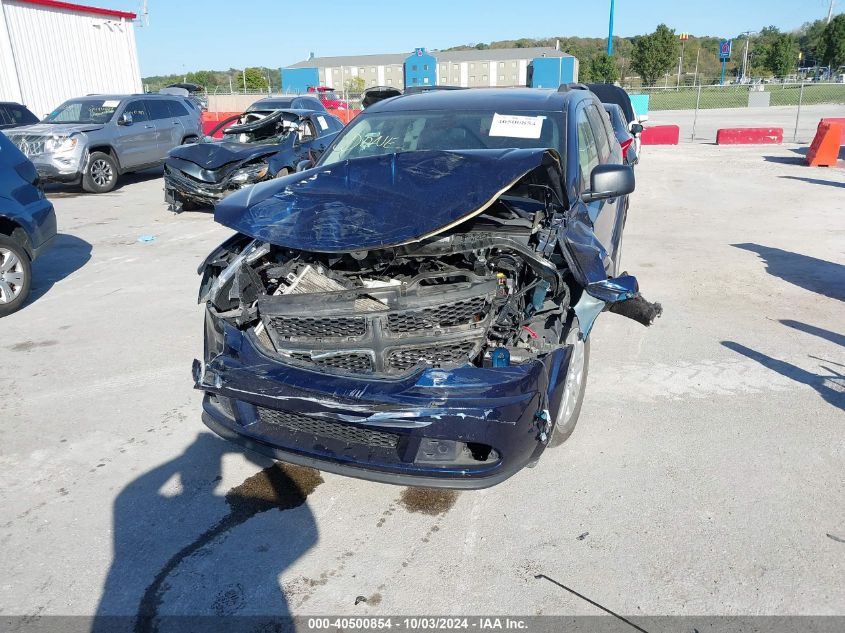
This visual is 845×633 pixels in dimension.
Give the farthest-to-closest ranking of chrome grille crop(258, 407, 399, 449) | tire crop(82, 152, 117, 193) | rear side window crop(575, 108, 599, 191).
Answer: tire crop(82, 152, 117, 193) → rear side window crop(575, 108, 599, 191) → chrome grille crop(258, 407, 399, 449)

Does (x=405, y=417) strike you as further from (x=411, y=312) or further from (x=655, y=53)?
(x=655, y=53)

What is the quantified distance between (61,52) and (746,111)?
31708 mm

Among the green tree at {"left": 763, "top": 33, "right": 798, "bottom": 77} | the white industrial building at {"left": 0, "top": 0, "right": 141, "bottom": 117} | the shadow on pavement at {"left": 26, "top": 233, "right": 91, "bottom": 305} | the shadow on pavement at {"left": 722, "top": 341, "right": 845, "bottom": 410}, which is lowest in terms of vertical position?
the shadow on pavement at {"left": 722, "top": 341, "right": 845, "bottom": 410}

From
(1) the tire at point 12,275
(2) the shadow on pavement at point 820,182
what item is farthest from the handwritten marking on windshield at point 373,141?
(2) the shadow on pavement at point 820,182

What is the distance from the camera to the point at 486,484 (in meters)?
2.75

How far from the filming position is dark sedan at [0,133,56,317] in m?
5.89

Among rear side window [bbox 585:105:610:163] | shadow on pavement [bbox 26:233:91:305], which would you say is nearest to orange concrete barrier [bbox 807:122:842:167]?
rear side window [bbox 585:105:610:163]

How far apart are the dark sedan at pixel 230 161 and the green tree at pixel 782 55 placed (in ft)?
215

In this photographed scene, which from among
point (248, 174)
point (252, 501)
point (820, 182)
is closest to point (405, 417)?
point (252, 501)

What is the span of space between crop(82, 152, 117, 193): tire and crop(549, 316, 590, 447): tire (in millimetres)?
11444

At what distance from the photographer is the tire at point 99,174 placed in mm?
12242

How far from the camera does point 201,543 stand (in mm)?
2902

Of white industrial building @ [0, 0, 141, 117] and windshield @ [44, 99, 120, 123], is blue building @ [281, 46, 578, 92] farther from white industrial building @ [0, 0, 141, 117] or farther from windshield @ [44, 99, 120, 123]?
windshield @ [44, 99, 120, 123]

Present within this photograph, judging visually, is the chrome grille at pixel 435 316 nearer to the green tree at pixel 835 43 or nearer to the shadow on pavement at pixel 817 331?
the shadow on pavement at pixel 817 331
